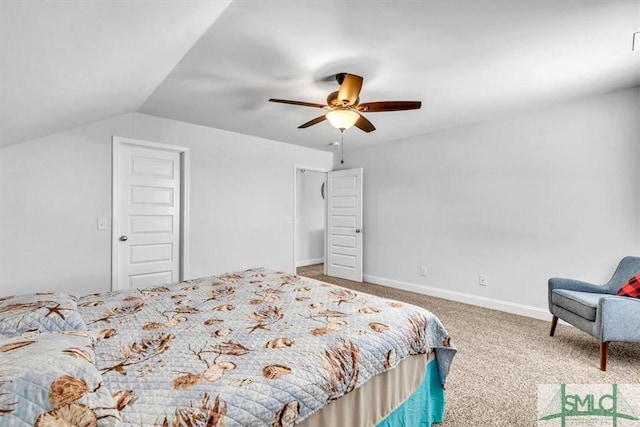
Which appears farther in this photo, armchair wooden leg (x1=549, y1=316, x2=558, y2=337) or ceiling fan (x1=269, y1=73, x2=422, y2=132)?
armchair wooden leg (x1=549, y1=316, x2=558, y2=337)

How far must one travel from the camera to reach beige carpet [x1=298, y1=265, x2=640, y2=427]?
68.9 inches

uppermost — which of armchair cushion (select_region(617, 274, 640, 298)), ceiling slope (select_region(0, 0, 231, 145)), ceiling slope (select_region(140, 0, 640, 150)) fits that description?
ceiling slope (select_region(140, 0, 640, 150))

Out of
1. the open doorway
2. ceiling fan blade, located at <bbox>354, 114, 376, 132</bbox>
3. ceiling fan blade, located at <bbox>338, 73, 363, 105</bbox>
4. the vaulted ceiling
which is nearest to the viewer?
the vaulted ceiling

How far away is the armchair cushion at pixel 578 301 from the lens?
2269 mm

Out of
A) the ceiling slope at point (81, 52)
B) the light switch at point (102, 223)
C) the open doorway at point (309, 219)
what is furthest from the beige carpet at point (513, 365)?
the open doorway at point (309, 219)

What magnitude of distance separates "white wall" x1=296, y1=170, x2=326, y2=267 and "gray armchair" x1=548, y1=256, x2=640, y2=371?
4.67 metres

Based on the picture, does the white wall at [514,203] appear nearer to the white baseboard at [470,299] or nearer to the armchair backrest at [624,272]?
the white baseboard at [470,299]

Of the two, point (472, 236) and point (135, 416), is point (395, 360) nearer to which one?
point (135, 416)

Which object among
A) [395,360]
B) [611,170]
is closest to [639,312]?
[611,170]

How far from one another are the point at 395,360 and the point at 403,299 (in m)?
2.78

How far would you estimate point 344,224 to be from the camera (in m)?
5.11

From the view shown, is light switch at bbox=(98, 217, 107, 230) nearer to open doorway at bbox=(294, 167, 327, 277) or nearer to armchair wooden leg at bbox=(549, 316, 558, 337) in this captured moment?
open doorway at bbox=(294, 167, 327, 277)

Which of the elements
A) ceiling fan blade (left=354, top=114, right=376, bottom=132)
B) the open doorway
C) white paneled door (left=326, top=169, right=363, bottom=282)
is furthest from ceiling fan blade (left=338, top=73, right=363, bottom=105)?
the open doorway

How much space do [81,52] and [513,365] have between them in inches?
134
